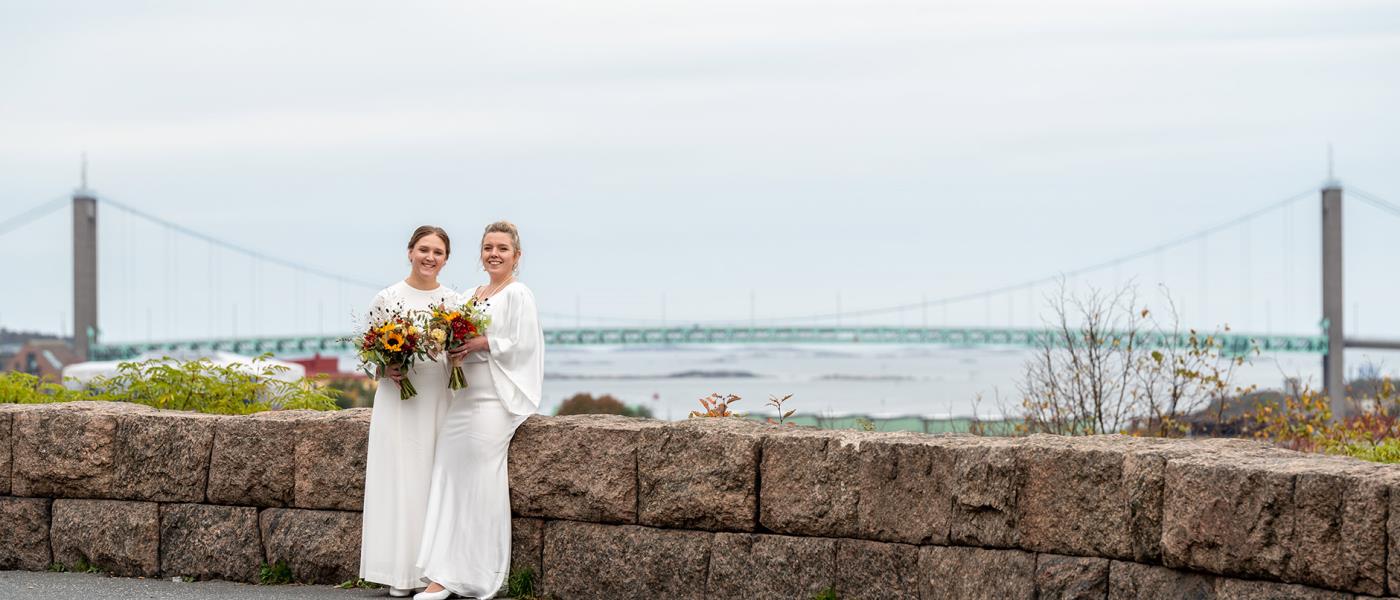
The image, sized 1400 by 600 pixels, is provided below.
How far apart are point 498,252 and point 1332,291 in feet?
128

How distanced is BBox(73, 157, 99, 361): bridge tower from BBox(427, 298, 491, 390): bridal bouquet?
4709 cm

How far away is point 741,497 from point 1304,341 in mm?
35676

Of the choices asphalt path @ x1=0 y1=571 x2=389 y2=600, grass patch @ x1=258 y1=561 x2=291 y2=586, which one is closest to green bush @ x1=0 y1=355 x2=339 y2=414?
asphalt path @ x1=0 y1=571 x2=389 y2=600

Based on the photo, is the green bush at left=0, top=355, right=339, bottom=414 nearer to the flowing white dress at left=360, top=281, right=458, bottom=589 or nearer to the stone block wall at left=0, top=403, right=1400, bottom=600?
the stone block wall at left=0, top=403, right=1400, bottom=600

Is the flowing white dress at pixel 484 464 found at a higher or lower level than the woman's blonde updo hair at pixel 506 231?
lower

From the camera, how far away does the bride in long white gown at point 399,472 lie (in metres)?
5.58

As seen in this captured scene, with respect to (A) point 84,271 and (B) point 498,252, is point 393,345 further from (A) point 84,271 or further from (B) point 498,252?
(A) point 84,271

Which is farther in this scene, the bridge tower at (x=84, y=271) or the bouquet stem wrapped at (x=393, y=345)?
the bridge tower at (x=84, y=271)

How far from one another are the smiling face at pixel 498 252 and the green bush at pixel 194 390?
2857 mm

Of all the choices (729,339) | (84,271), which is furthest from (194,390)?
(84,271)

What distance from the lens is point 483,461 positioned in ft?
18.0

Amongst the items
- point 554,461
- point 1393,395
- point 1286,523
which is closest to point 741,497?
point 554,461

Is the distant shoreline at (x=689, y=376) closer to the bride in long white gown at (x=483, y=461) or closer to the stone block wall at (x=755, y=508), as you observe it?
the stone block wall at (x=755, y=508)

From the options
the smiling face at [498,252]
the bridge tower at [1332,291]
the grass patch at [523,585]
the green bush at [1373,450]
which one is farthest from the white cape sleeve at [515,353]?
the bridge tower at [1332,291]
